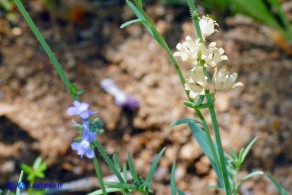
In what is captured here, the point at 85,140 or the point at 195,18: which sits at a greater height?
the point at 195,18

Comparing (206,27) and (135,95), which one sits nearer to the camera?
(206,27)

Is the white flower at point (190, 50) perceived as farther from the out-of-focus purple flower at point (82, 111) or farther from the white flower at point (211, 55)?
the out-of-focus purple flower at point (82, 111)

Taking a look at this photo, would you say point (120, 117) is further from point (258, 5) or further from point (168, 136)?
point (258, 5)

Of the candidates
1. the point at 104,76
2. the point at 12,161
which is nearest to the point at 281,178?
the point at 104,76

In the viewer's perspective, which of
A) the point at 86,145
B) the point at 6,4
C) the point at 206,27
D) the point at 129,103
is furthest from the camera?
the point at 6,4

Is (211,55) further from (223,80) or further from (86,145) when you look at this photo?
(86,145)

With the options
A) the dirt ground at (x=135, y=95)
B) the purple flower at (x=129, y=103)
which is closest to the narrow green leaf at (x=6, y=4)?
the dirt ground at (x=135, y=95)

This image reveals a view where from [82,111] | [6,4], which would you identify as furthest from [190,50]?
[6,4]

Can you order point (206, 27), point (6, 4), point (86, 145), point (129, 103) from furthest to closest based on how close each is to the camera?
point (6, 4)
point (129, 103)
point (206, 27)
point (86, 145)
